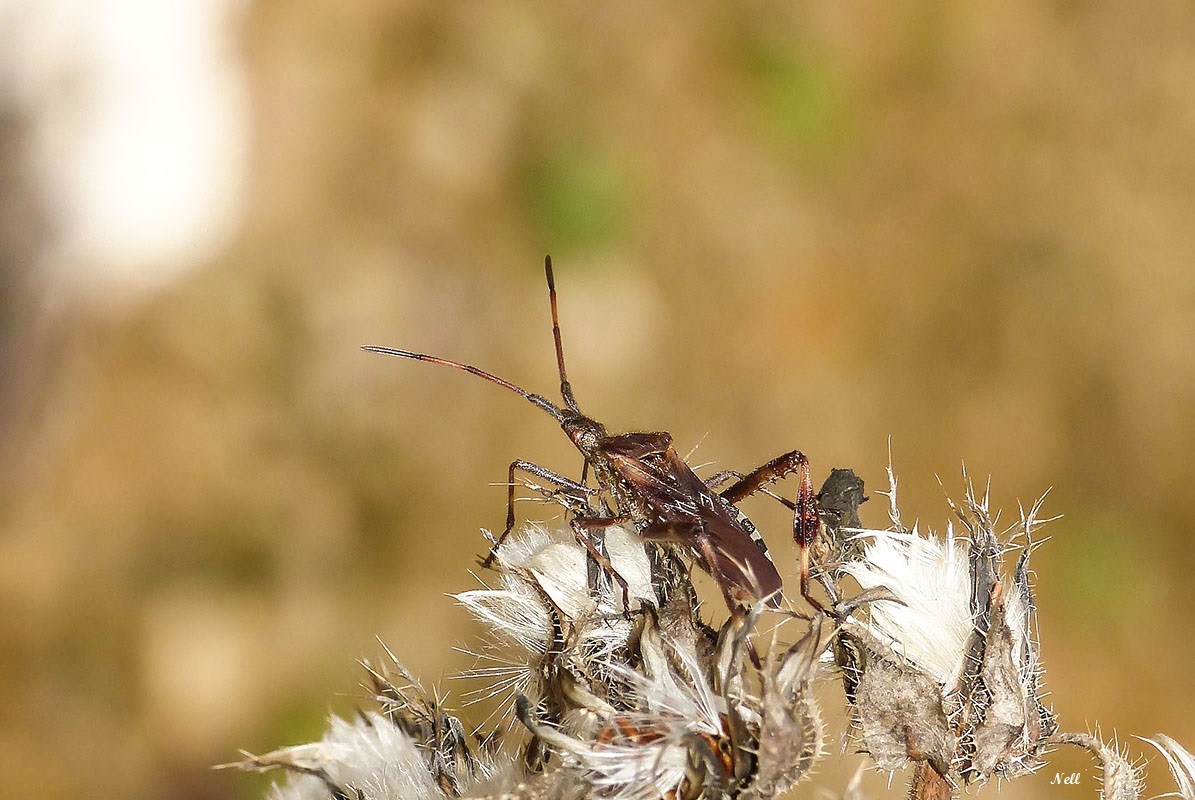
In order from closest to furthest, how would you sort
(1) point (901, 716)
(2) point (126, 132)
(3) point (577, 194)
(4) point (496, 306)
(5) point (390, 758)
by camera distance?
1. (1) point (901, 716)
2. (5) point (390, 758)
3. (2) point (126, 132)
4. (4) point (496, 306)
5. (3) point (577, 194)

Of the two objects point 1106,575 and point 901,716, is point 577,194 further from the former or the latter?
point 901,716

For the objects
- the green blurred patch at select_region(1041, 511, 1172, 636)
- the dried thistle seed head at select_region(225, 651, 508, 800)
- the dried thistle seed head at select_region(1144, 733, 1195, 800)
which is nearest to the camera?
the dried thistle seed head at select_region(225, 651, 508, 800)

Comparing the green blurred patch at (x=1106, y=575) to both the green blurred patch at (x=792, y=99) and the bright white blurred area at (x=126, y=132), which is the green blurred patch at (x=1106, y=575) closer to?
the green blurred patch at (x=792, y=99)

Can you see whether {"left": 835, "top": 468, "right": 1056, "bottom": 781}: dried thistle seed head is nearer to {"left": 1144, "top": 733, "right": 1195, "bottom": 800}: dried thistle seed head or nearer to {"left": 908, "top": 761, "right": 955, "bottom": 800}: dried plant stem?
{"left": 908, "top": 761, "right": 955, "bottom": 800}: dried plant stem

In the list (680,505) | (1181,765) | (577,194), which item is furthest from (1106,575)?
(680,505)

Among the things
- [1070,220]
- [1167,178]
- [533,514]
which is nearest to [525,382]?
[533,514]

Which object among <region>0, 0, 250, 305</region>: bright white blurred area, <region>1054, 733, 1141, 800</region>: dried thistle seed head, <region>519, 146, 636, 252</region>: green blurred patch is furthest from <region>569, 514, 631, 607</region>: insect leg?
<region>0, 0, 250, 305</region>: bright white blurred area
